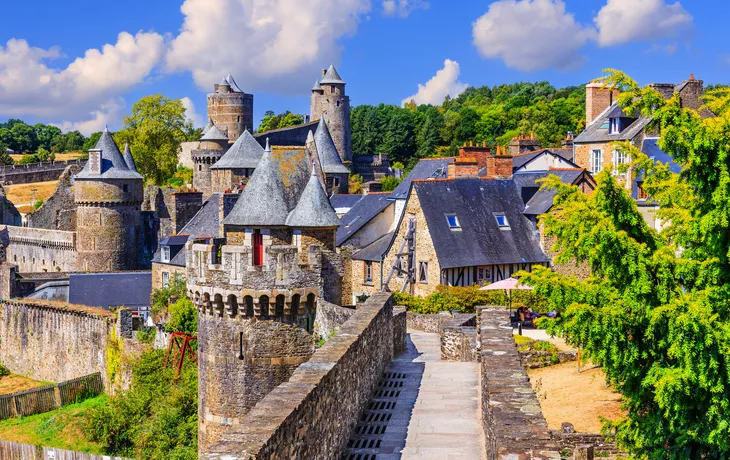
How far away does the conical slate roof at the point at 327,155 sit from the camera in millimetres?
56500

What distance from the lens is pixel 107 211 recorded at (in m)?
52.2

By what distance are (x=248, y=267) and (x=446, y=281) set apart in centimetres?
1733

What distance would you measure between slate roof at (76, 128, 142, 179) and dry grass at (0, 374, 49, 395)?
15.7 m

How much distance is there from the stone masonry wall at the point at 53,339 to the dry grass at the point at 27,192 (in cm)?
4621

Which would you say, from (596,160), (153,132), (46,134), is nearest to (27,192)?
(153,132)

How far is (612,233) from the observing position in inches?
512

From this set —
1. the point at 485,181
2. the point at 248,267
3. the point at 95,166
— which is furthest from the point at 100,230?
the point at 248,267

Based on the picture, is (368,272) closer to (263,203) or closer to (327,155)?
(263,203)

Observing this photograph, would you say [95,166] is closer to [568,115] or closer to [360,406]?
[360,406]

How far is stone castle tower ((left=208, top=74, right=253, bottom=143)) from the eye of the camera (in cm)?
7775

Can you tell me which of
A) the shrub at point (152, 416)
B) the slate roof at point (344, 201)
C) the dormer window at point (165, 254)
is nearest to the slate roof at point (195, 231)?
the dormer window at point (165, 254)

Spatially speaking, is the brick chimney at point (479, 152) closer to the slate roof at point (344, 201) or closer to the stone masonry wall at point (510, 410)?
the slate roof at point (344, 201)

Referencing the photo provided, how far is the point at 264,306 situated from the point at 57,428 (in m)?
17.9

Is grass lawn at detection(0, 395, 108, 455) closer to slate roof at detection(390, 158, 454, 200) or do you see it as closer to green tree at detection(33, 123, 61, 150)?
slate roof at detection(390, 158, 454, 200)
